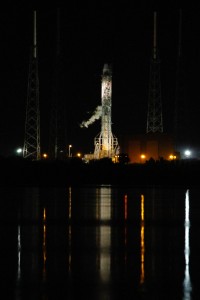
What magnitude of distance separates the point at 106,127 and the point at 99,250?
176ft

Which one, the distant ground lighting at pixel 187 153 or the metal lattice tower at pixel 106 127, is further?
the distant ground lighting at pixel 187 153

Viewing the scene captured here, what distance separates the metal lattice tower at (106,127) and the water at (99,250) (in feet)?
133

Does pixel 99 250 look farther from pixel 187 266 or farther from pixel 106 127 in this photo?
pixel 106 127

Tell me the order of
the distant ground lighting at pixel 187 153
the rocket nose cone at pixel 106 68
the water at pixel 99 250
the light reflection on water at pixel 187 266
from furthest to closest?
the distant ground lighting at pixel 187 153 < the rocket nose cone at pixel 106 68 < the water at pixel 99 250 < the light reflection on water at pixel 187 266

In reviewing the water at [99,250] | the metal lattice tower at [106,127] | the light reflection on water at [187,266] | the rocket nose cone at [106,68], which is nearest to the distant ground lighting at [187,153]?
the metal lattice tower at [106,127]

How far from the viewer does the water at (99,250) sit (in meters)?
12.7

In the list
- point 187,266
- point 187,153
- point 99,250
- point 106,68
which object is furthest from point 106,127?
point 187,266

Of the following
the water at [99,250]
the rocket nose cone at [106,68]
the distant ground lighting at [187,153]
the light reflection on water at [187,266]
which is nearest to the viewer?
the light reflection on water at [187,266]

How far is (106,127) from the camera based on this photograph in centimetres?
7056

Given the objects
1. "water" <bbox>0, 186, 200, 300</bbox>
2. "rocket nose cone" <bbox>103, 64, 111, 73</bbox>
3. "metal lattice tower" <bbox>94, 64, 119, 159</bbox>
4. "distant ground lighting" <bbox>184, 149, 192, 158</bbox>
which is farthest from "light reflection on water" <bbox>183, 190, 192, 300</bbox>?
"distant ground lighting" <bbox>184, 149, 192, 158</bbox>

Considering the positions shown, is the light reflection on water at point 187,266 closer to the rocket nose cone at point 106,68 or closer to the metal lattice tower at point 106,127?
the metal lattice tower at point 106,127

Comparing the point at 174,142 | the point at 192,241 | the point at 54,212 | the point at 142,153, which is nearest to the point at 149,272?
the point at 192,241

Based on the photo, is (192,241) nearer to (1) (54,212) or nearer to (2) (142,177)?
(1) (54,212)

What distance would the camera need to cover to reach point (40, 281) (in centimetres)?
1321
